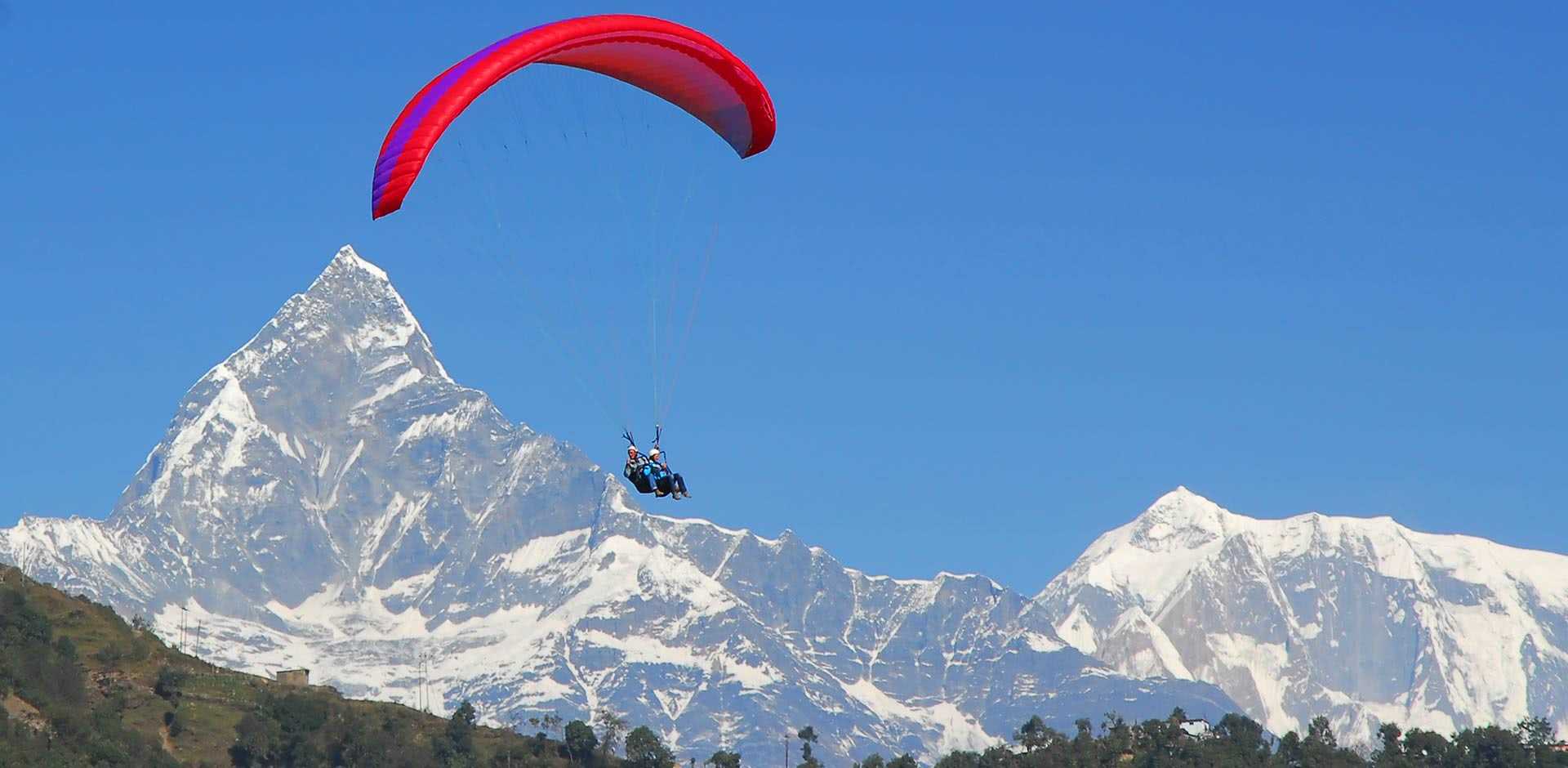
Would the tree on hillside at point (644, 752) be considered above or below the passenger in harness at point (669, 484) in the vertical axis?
above

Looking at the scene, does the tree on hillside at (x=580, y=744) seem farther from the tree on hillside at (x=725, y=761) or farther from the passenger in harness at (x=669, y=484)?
the passenger in harness at (x=669, y=484)

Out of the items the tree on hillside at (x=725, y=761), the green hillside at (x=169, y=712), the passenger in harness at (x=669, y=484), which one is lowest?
the passenger in harness at (x=669, y=484)

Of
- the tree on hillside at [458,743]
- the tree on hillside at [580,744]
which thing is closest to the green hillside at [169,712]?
the tree on hillside at [458,743]

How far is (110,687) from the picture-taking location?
158125 mm

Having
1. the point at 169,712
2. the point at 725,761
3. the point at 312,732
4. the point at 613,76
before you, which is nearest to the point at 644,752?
the point at 725,761

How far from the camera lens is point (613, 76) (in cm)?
7312

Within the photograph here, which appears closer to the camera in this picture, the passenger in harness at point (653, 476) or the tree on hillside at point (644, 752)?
the passenger in harness at point (653, 476)

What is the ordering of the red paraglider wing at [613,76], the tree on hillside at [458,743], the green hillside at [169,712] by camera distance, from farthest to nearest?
the tree on hillside at [458,743]
the green hillside at [169,712]
the red paraglider wing at [613,76]

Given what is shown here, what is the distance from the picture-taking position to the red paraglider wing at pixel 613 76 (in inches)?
2527

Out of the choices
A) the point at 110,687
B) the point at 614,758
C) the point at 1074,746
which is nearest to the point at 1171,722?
the point at 1074,746

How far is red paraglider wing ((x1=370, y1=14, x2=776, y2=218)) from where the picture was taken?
211 ft

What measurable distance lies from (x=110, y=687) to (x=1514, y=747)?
8705 cm

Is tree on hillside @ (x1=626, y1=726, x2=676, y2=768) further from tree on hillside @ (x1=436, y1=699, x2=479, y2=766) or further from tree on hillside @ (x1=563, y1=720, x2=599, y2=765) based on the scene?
tree on hillside @ (x1=436, y1=699, x2=479, y2=766)

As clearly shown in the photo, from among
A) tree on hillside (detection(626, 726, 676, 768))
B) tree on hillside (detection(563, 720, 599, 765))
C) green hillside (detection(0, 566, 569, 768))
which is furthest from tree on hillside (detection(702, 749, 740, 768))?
green hillside (detection(0, 566, 569, 768))
